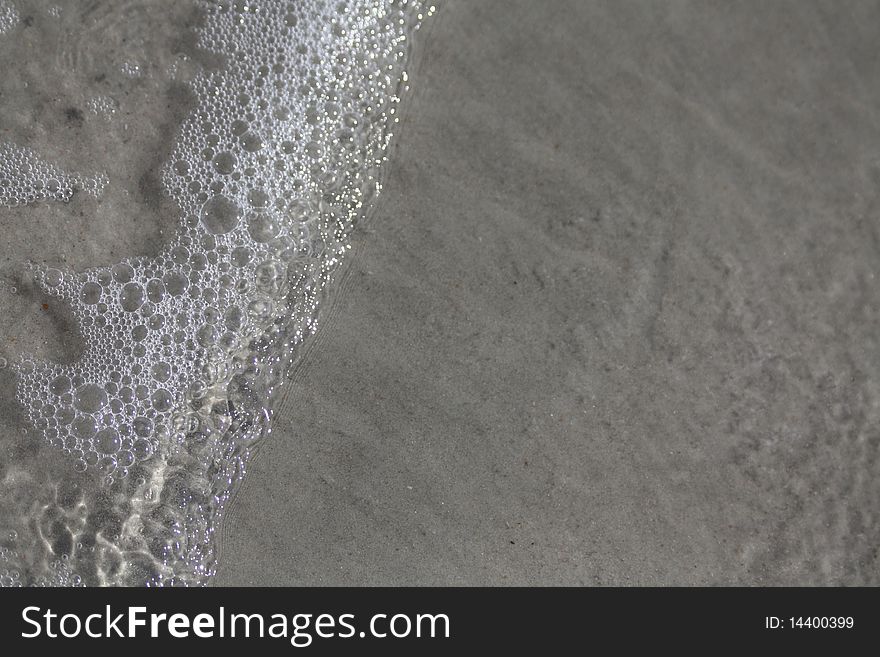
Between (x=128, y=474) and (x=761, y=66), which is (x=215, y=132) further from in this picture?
(x=761, y=66)

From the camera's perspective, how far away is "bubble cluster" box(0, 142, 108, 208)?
179 centimetres

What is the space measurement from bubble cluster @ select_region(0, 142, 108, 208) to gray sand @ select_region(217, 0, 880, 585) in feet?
3.02

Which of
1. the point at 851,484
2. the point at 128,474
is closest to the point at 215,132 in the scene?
the point at 128,474

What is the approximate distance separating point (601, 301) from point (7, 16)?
80.7 inches

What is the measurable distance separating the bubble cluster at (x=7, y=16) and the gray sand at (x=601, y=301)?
0.35ft

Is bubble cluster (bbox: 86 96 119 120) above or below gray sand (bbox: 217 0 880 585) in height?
above

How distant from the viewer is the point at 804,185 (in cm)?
173

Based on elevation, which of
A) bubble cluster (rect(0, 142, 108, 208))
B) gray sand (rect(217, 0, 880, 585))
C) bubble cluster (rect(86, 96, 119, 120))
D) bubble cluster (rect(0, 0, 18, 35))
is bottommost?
gray sand (rect(217, 0, 880, 585))

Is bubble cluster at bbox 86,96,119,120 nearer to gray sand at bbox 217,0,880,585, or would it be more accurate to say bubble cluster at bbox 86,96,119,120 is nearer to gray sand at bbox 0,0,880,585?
gray sand at bbox 0,0,880,585

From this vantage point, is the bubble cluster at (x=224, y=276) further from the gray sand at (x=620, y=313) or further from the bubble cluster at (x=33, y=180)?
the gray sand at (x=620, y=313)

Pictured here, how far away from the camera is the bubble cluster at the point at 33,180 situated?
1.79 metres

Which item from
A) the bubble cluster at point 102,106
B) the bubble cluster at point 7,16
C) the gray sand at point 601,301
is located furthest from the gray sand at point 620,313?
the bubble cluster at point 7,16

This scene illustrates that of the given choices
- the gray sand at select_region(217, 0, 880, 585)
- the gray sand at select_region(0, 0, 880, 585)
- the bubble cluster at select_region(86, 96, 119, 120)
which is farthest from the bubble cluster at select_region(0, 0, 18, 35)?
the gray sand at select_region(217, 0, 880, 585)
